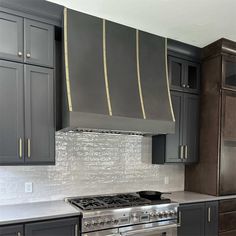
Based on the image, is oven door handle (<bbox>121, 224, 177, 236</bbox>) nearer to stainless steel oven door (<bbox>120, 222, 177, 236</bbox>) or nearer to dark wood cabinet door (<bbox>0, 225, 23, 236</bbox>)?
stainless steel oven door (<bbox>120, 222, 177, 236</bbox>)

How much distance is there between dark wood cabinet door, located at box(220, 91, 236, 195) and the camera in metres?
3.31

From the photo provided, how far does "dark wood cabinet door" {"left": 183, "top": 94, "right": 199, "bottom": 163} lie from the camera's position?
344cm

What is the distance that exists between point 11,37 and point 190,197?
8.88 ft

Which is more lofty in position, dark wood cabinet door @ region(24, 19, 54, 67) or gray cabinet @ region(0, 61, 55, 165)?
dark wood cabinet door @ region(24, 19, 54, 67)

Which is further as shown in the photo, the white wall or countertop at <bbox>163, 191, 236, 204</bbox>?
countertop at <bbox>163, 191, 236, 204</bbox>

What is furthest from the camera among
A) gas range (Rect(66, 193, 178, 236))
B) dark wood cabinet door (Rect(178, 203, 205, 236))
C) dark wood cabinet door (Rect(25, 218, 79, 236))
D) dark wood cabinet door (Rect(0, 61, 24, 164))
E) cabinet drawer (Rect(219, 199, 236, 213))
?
cabinet drawer (Rect(219, 199, 236, 213))

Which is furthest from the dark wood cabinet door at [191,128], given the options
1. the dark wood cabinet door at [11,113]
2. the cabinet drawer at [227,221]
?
the dark wood cabinet door at [11,113]

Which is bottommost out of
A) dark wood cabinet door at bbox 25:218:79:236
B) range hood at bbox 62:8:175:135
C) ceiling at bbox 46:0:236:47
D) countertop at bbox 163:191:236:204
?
countertop at bbox 163:191:236:204

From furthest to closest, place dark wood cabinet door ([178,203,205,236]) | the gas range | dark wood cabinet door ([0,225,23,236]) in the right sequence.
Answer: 1. dark wood cabinet door ([178,203,205,236])
2. the gas range
3. dark wood cabinet door ([0,225,23,236])

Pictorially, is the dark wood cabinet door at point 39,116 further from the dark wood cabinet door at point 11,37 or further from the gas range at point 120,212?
the gas range at point 120,212

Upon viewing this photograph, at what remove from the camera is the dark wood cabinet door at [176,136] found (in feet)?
10.8

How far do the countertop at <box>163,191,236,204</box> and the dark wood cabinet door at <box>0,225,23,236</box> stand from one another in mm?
1715

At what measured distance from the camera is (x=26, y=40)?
94.7 inches

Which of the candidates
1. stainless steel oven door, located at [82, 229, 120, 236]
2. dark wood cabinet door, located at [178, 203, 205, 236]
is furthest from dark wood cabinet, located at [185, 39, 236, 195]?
stainless steel oven door, located at [82, 229, 120, 236]
